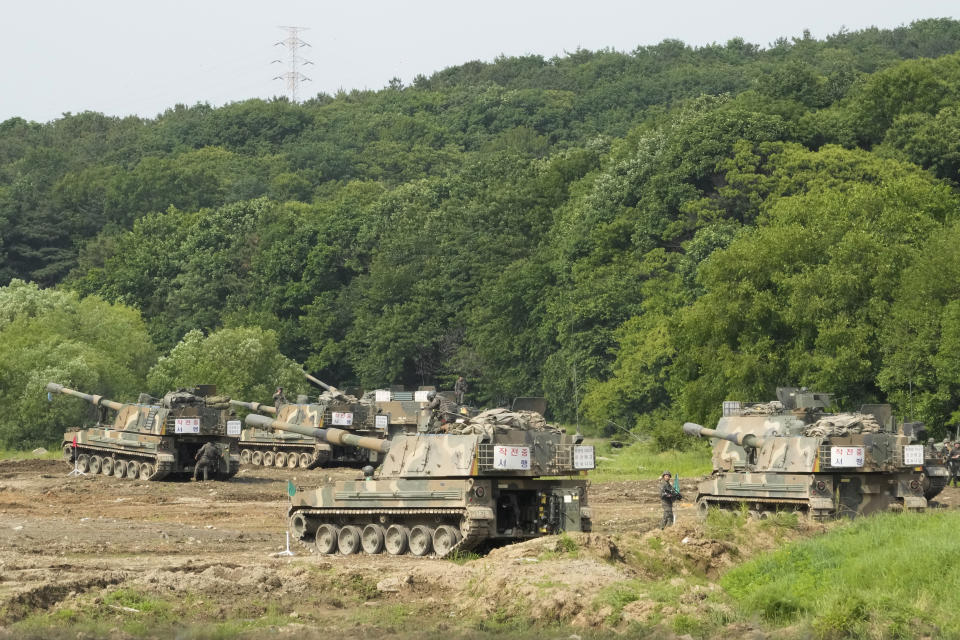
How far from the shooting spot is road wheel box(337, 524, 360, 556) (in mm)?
24750

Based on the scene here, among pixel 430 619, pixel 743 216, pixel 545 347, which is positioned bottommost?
pixel 430 619

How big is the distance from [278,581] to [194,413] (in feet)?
74.3

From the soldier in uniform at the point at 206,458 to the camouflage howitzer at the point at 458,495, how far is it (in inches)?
679

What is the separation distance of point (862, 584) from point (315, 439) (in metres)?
32.7

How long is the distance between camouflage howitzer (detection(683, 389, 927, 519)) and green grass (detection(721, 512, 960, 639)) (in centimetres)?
603

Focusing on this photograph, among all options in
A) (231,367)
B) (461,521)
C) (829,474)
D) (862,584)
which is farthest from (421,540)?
(231,367)

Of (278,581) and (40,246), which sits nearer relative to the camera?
(278,581)

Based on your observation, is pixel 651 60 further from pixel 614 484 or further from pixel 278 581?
pixel 278 581

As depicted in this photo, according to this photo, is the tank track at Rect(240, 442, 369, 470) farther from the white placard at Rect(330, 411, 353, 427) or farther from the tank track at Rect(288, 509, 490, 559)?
the tank track at Rect(288, 509, 490, 559)

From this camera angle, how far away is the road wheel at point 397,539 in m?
24.1

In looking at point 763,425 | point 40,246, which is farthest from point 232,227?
point 763,425

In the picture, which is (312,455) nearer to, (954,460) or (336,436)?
(336,436)

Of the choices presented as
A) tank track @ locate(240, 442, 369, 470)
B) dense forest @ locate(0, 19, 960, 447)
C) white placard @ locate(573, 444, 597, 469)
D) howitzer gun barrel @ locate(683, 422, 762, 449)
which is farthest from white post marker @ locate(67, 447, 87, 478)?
white placard @ locate(573, 444, 597, 469)

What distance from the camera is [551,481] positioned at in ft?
80.3
